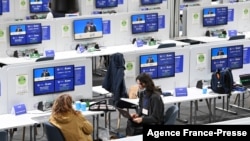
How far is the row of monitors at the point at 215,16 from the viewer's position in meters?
9.72

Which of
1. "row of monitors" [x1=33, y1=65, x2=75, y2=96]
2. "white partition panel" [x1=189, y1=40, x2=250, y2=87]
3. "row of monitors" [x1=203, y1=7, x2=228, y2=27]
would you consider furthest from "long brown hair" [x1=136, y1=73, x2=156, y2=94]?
→ "row of monitors" [x1=203, y1=7, x2=228, y2=27]

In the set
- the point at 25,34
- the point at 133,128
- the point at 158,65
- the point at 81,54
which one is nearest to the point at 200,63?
the point at 158,65

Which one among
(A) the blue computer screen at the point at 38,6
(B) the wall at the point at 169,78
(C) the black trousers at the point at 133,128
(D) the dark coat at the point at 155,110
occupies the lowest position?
(C) the black trousers at the point at 133,128

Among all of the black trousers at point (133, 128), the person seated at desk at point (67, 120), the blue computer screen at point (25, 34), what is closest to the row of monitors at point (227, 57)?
the black trousers at point (133, 128)

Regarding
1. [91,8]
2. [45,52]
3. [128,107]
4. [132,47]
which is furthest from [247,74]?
[91,8]

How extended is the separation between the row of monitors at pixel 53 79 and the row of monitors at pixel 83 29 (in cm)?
249

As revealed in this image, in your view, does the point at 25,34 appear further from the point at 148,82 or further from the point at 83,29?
the point at 148,82

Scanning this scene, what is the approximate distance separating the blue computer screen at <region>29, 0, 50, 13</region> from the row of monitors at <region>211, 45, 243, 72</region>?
498cm

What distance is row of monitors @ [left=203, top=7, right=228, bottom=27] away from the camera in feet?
31.9

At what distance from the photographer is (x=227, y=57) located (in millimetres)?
6902

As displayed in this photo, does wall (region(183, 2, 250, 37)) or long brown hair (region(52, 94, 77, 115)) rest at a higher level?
wall (region(183, 2, 250, 37))

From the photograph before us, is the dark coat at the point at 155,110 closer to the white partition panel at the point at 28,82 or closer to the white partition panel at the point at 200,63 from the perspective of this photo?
the white partition panel at the point at 28,82

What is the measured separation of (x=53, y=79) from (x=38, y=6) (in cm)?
535

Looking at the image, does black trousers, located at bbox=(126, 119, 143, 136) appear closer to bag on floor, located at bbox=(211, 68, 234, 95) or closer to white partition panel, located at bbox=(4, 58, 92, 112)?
white partition panel, located at bbox=(4, 58, 92, 112)
